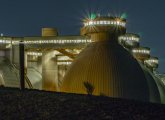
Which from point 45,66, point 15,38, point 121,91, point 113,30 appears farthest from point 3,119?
point 45,66

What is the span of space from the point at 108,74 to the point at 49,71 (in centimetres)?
2151

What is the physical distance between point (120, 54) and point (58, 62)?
18732 millimetres

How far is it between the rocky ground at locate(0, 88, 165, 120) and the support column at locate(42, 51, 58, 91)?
164 ft

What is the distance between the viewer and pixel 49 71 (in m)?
77.5

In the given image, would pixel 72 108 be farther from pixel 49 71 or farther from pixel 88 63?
pixel 49 71

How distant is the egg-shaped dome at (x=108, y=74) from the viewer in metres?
57.1

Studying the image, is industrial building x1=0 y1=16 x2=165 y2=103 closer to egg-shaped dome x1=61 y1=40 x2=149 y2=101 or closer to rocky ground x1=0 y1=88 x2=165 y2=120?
→ egg-shaped dome x1=61 y1=40 x2=149 y2=101

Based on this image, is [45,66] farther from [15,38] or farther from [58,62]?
[15,38]

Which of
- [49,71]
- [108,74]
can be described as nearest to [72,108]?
[108,74]

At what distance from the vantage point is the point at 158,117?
21.0 metres

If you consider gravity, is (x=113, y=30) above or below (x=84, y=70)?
above

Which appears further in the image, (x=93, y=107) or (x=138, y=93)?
(x=138, y=93)

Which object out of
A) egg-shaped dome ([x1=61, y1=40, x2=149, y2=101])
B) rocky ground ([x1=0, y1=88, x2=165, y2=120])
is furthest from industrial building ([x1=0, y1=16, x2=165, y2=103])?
rocky ground ([x1=0, y1=88, x2=165, y2=120])

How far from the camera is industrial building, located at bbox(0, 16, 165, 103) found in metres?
57.7
